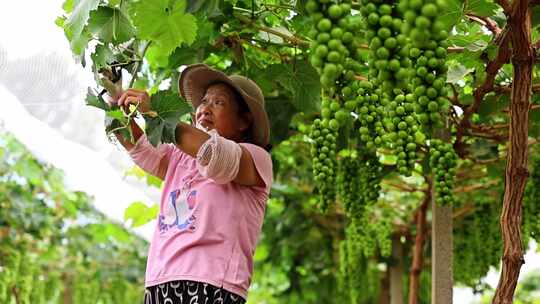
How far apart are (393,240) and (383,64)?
3.78 meters

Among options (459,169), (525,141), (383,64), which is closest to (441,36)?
(383,64)

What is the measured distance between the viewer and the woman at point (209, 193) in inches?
81.9

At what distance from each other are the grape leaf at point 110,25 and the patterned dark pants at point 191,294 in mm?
701

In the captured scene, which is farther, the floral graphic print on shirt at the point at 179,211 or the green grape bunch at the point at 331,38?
the floral graphic print on shirt at the point at 179,211

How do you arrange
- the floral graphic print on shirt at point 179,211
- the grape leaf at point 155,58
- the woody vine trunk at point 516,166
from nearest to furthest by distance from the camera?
1. the woody vine trunk at point 516,166
2. the floral graphic print on shirt at point 179,211
3. the grape leaf at point 155,58

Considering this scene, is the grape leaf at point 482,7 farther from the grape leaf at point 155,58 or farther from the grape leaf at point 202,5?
the grape leaf at point 155,58

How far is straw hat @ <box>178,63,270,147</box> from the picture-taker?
94.0 inches

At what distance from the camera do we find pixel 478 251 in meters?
3.90

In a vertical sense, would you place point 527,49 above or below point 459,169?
below

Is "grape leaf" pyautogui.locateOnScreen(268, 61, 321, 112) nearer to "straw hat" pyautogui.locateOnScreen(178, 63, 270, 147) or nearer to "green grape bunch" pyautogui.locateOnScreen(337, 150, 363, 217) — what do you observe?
"straw hat" pyautogui.locateOnScreen(178, 63, 270, 147)

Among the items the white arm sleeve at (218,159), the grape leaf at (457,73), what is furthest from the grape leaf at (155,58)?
the grape leaf at (457,73)

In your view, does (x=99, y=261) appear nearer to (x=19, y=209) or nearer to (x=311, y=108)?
Answer: (x=19, y=209)

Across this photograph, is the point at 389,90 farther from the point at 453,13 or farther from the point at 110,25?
the point at 110,25

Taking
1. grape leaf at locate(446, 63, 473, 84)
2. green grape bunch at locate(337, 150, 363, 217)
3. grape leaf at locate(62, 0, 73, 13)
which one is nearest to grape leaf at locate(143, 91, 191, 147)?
grape leaf at locate(62, 0, 73, 13)
